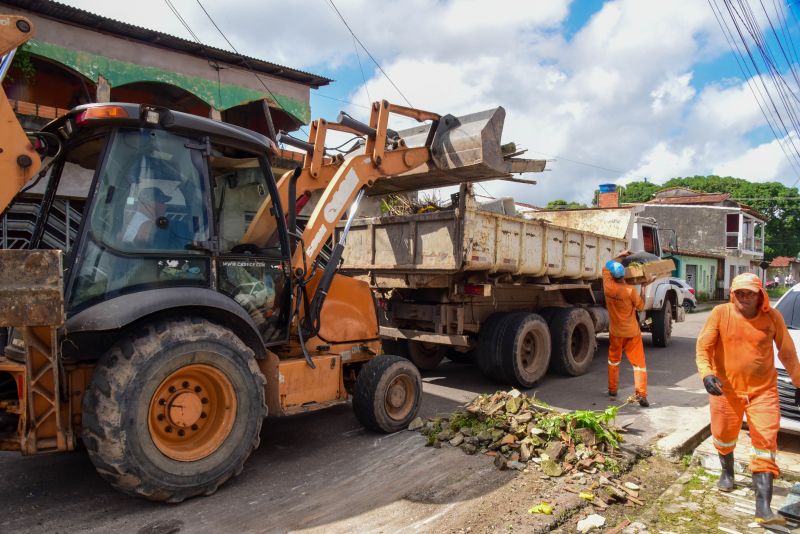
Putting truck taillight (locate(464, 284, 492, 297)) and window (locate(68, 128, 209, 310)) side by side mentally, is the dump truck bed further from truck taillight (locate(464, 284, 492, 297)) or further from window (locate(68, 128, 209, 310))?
window (locate(68, 128, 209, 310))

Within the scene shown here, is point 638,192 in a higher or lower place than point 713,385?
higher

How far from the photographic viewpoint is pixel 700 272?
30.1 meters

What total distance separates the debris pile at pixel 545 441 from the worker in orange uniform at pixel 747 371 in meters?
0.78

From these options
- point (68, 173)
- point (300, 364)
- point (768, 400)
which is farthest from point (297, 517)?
point (768, 400)

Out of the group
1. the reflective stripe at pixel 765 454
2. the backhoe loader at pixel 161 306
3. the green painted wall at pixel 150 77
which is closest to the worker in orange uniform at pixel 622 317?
the reflective stripe at pixel 765 454

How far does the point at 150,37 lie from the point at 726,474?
12.9 meters

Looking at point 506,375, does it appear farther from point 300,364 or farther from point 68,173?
point 68,173

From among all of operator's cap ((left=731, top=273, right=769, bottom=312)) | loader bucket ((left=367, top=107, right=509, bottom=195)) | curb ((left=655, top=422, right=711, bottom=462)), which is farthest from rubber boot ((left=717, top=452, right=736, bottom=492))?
loader bucket ((left=367, top=107, right=509, bottom=195))

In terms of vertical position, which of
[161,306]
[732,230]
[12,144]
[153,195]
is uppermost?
[732,230]

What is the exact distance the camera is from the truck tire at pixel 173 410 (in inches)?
123

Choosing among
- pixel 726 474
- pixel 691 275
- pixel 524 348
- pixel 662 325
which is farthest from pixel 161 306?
pixel 691 275

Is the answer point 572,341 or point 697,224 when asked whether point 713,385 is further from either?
point 697,224

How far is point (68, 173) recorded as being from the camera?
407 cm

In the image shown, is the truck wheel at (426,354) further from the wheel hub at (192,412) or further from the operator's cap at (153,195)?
the operator's cap at (153,195)
